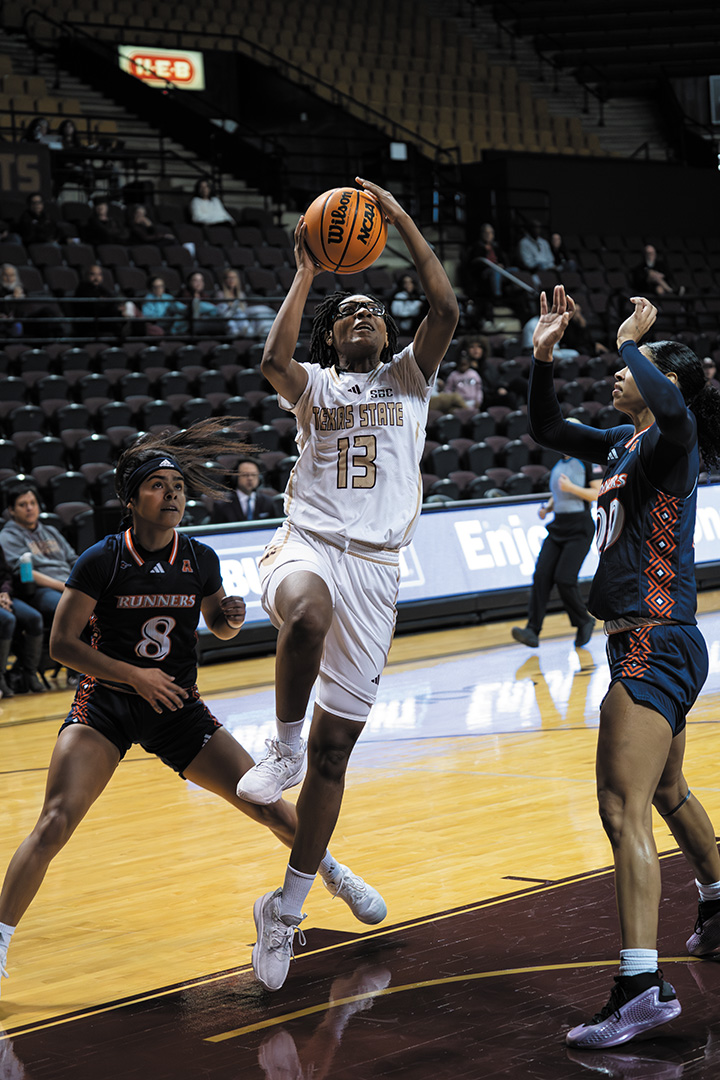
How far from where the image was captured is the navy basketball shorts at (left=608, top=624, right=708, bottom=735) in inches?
139

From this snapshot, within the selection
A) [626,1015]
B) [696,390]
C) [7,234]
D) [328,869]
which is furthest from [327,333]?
[7,234]

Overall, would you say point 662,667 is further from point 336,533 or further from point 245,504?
point 245,504

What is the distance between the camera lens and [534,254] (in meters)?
19.8

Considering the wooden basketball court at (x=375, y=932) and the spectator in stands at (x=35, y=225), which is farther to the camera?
the spectator in stands at (x=35, y=225)

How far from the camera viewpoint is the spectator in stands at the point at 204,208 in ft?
57.7

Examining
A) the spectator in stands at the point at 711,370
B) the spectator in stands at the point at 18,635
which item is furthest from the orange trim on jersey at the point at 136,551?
the spectator in stands at the point at 711,370

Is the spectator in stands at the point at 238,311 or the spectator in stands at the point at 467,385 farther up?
the spectator in stands at the point at 238,311

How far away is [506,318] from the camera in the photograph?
19.5 meters

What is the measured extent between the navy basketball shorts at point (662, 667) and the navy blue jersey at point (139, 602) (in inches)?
56.3

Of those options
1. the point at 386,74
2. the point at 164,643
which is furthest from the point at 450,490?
the point at 386,74

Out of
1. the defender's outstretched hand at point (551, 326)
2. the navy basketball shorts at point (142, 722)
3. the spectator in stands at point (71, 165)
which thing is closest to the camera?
the defender's outstretched hand at point (551, 326)

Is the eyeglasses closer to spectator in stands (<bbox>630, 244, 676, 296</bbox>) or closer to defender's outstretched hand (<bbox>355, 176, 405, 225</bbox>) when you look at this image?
defender's outstretched hand (<bbox>355, 176, 405, 225</bbox>)

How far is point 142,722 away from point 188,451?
3.08 ft

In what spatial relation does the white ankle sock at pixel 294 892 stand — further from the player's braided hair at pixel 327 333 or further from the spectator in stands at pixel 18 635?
the spectator in stands at pixel 18 635
